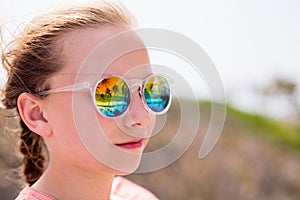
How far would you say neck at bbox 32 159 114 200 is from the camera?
2016 millimetres

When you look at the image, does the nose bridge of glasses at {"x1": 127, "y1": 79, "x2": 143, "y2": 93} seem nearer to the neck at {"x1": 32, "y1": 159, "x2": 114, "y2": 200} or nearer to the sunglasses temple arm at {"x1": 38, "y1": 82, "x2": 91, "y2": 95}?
the sunglasses temple arm at {"x1": 38, "y1": 82, "x2": 91, "y2": 95}

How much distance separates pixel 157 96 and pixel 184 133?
0.82 feet

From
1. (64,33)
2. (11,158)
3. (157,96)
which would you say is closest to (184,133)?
(157,96)

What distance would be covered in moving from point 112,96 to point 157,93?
0.16 metres

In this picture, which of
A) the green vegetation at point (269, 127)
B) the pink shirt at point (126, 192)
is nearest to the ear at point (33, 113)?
the pink shirt at point (126, 192)

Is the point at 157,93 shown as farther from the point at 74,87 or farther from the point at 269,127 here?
the point at 269,127

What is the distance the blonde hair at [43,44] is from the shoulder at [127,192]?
483 millimetres

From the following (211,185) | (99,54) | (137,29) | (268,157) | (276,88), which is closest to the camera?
(99,54)

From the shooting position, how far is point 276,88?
9.17 m

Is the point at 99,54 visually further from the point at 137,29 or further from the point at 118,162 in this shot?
the point at 118,162

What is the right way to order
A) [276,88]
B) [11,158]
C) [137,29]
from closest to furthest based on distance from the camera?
[137,29] < [11,158] < [276,88]

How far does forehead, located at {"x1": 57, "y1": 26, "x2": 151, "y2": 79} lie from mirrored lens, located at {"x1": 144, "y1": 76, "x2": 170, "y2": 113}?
0.04 m

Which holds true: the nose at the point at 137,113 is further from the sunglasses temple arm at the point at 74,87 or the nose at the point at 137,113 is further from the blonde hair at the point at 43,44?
the blonde hair at the point at 43,44

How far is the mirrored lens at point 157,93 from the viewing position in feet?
6.47
